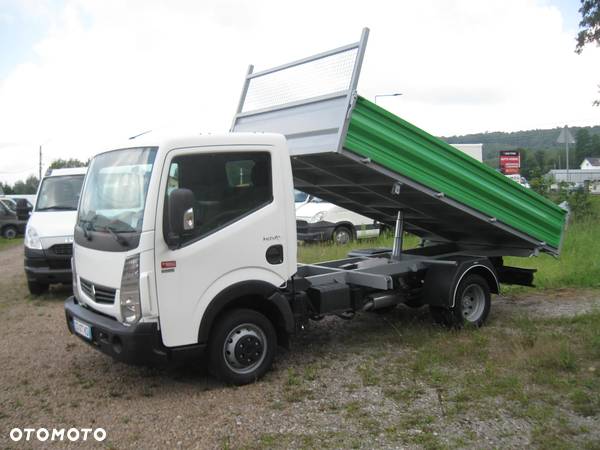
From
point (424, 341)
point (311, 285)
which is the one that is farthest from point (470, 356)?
point (311, 285)

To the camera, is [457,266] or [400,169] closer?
[400,169]

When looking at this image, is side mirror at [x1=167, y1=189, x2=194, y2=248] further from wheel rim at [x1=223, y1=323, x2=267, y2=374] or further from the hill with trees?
the hill with trees

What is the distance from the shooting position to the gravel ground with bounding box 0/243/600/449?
4414mm

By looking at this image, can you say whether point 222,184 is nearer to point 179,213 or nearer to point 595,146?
point 179,213

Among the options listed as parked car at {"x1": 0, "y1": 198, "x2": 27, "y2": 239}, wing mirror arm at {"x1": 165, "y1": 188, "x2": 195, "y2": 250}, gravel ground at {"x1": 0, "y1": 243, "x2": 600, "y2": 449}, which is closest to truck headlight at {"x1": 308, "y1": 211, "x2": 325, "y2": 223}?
gravel ground at {"x1": 0, "y1": 243, "x2": 600, "y2": 449}

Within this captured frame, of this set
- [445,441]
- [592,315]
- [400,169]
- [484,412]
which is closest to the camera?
[445,441]

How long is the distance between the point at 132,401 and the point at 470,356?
3.32m

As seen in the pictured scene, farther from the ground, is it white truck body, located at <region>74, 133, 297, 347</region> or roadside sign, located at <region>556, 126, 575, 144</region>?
roadside sign, located at <region>556, 126, 575, 144</region>

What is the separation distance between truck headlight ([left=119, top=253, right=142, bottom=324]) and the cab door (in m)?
0.17

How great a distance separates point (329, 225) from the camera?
15.9 meters

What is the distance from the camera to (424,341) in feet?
22.1

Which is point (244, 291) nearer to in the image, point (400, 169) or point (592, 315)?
point (400, 169)

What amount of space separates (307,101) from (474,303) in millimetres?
3381

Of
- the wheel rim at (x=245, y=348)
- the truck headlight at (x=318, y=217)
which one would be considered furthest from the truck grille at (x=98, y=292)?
the truck headlight at (x=318, y=217)
